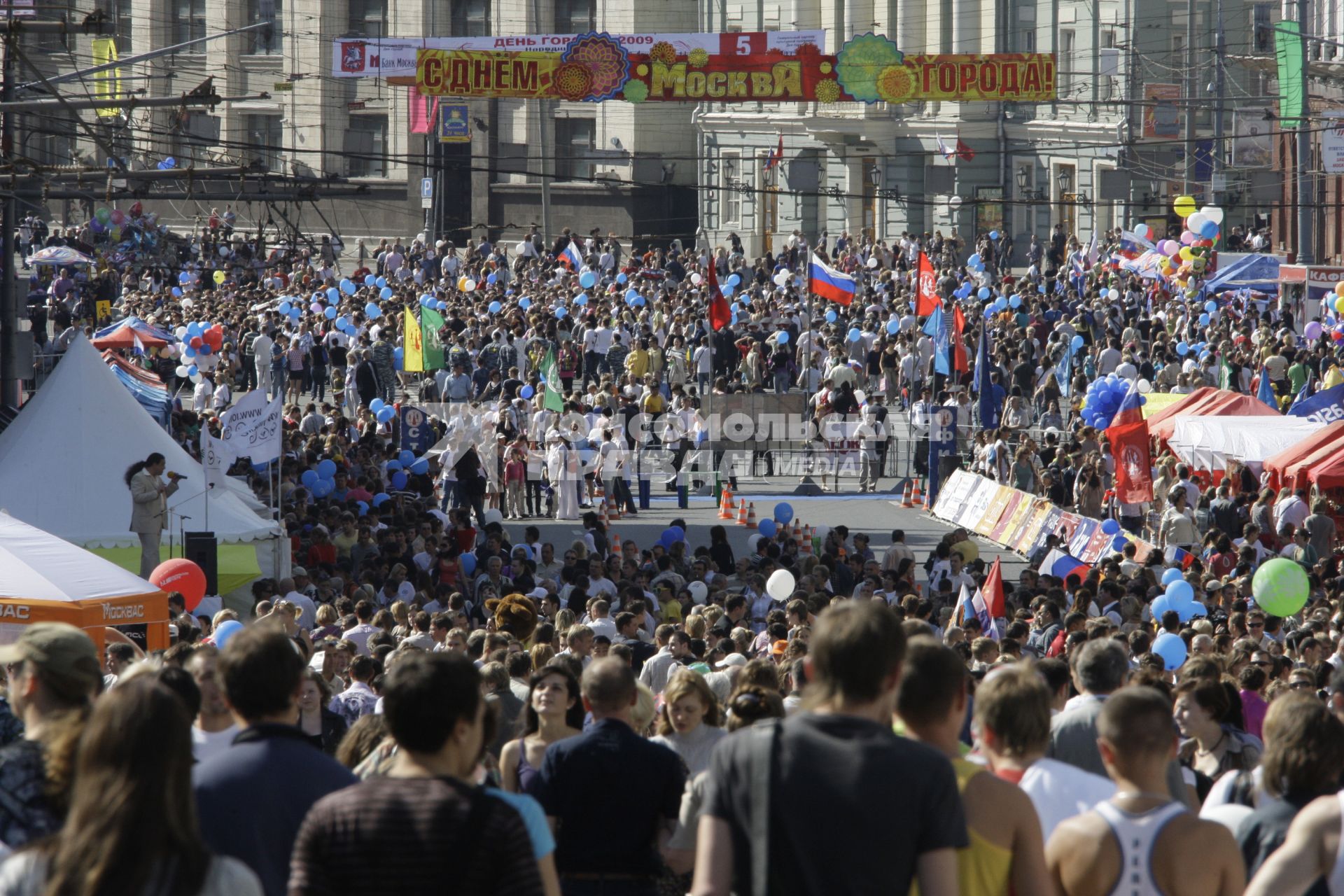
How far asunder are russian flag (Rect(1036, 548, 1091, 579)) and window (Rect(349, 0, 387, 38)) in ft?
156

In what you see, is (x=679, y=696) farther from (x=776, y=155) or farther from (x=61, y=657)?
(x=776, y=155)

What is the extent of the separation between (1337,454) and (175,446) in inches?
468

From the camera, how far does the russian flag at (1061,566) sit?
18250 mm

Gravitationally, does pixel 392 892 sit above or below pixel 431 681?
below

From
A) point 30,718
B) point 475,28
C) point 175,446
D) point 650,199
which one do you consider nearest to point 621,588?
point 175,446

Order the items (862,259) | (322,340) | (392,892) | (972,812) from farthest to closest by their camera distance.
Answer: (862,259) → (322,340) → (972,812) → (392,892)

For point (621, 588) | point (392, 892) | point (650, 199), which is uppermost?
point (650, 199)

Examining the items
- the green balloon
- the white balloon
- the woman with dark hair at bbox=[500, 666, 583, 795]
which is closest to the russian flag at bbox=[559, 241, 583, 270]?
the white balloon

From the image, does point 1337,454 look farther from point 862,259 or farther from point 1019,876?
point 862,259

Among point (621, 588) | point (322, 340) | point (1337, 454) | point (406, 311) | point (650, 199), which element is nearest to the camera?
point (621, 588)

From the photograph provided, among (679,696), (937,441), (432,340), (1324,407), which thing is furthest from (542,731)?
(432,340)

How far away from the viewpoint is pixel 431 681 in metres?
4.09

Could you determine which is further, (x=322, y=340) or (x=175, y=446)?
(x=322, y=340)

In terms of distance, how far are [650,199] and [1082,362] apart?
92.2 ft
